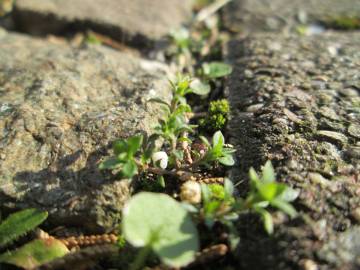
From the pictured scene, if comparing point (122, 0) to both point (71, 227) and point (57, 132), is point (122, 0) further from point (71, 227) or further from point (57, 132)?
point (71, 227)

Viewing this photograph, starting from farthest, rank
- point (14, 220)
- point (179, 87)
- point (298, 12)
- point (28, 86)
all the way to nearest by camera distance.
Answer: point (298, 12) < point (28, 86) < point (179, 87) < point (14, 220)

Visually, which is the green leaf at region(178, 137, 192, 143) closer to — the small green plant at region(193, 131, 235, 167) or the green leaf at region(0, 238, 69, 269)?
the small green plant at region(193, 131, 235, 167)

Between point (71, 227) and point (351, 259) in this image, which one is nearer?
point (351, 259)

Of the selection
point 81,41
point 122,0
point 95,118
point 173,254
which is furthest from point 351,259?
point 122,0

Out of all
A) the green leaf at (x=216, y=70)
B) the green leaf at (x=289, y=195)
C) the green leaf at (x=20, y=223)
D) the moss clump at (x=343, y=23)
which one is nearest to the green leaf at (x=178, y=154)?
the green leaf at (x=289, y=195)

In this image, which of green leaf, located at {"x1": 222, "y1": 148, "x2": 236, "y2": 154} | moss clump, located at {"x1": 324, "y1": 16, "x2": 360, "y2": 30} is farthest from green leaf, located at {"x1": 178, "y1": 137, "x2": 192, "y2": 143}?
moss clump, located at {"x1": 324, "y1": 16, "x2": 360, "y2": 30}

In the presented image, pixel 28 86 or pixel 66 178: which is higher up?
pixel 28 86

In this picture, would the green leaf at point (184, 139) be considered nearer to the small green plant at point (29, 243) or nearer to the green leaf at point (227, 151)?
the green leaf at point (227, 151)
